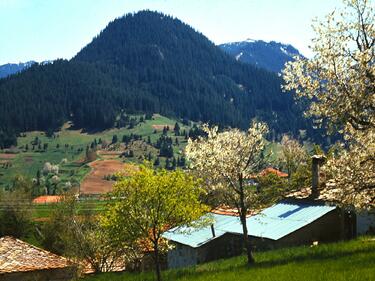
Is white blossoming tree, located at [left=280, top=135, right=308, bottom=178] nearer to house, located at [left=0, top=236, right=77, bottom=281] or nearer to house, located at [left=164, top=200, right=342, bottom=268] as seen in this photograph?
house, located at [left=164, top=200, right=342, bottom=268]

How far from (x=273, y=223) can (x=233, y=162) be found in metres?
10.4

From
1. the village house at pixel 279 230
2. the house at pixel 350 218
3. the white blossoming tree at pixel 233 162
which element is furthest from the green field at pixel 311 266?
the house at pixel 350 218

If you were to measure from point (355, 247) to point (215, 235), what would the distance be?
1744 cm

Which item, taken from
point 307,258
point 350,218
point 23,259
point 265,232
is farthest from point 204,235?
point 307,258

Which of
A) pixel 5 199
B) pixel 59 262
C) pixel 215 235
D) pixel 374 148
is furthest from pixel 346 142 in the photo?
pixel 5 199

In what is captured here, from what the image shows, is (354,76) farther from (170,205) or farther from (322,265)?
(170,205)

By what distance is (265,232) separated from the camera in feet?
113

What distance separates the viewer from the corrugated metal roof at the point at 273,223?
111ft

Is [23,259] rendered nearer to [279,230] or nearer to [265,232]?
[265,232]

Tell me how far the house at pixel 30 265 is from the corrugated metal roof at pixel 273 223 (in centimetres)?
948

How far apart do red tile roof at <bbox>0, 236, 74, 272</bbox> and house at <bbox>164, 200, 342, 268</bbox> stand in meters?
10.2

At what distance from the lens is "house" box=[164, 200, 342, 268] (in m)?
34.0

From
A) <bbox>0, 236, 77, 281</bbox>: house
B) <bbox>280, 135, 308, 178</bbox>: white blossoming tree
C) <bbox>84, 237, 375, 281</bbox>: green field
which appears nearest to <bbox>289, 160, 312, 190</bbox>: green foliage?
<bbox>280, 135, 308, 178</bbox>: white blossoming tree

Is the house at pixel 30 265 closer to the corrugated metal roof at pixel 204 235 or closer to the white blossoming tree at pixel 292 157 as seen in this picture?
the corrugated metal roof at pixel 204 235
